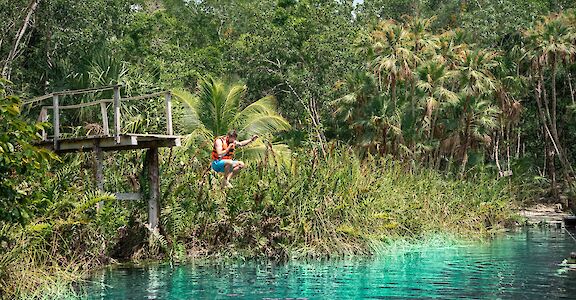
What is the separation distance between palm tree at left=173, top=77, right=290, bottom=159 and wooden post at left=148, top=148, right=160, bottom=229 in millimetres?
8161

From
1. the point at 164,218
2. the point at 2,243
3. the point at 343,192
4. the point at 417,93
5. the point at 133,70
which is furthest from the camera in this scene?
the point at 417,93

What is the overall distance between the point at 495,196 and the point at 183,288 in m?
17.6

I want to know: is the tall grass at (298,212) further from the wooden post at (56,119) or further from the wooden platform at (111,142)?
the wooden post at (56,119)

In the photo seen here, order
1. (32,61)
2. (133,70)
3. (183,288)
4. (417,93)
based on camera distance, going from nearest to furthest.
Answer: (183,288)
(133,70)
(32,61)
(417,93)

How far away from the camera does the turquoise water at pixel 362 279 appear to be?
15.1 meters

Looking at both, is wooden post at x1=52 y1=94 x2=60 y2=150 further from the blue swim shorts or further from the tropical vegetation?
the blue swim shorts

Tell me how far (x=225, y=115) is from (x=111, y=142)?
10761 mm

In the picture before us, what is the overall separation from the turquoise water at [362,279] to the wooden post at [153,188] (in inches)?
44.4

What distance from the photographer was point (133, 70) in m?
29.0

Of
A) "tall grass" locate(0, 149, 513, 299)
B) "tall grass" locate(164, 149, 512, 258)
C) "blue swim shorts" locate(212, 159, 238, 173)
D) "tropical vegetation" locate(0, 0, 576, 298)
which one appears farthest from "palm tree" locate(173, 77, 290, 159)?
"blue swim shorts" locate(212, 159, 238, 173)

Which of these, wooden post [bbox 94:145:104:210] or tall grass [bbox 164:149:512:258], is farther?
tall grass [bbox 164:149:512:258]

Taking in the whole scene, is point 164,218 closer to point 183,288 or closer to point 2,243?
point 183,288

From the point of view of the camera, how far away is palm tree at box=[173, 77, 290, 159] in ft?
91.8

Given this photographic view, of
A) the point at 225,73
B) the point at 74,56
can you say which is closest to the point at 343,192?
the point at 74,56
